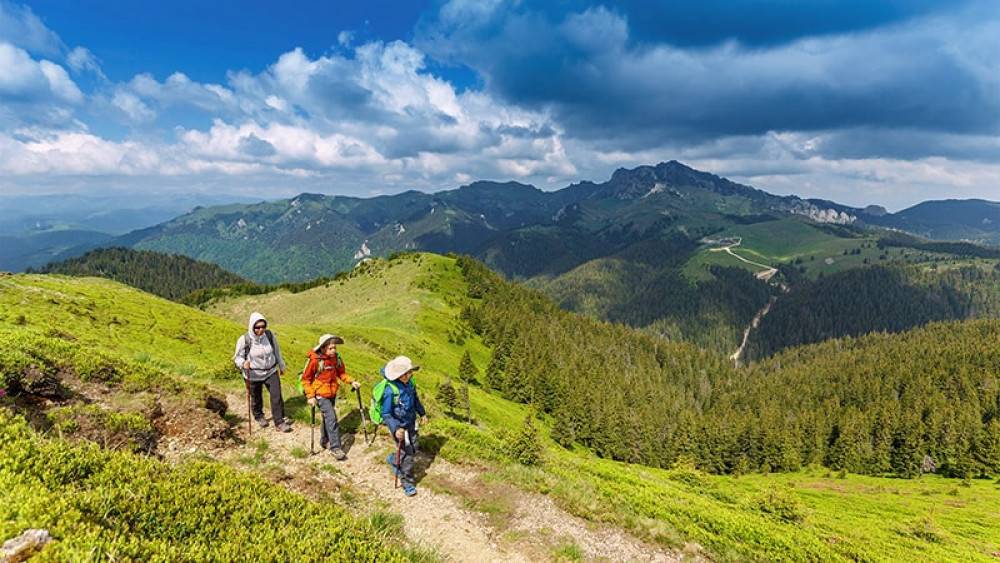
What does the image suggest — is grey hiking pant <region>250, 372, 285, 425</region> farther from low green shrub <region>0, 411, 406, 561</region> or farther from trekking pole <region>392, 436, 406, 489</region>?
low green shrub <region>0, 411, 406, 561</region>

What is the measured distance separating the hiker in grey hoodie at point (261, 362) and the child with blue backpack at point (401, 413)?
5.77 m

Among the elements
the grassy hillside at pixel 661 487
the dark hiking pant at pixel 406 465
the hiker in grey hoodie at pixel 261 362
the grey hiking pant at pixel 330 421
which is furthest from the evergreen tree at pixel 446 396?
the dark hiking pant at pixel 406 465

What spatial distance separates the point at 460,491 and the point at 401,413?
3.48m

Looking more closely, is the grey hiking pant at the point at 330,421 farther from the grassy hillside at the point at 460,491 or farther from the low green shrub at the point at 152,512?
the low green shrub at the point at 152,512

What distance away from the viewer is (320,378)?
16109mm

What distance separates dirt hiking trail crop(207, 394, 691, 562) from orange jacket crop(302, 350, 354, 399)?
2243 mm

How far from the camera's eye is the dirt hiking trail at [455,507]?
493 inches

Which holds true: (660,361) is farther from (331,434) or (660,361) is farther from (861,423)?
(331,434)

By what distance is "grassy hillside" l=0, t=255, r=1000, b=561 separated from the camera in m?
7.77

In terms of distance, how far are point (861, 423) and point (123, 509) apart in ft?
503

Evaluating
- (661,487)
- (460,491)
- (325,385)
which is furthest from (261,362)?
(661,487)

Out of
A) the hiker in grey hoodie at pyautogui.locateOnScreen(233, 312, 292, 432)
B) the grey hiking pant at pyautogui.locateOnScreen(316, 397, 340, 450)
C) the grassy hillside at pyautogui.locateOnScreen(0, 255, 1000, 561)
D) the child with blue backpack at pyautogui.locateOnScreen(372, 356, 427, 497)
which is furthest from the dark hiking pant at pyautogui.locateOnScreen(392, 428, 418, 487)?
the hiker in grey hoodie at pyautogui.locateOnScreen(233, 312, 292, 432)

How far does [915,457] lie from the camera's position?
343 feet

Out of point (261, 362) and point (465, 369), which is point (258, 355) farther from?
point (465, 369)
